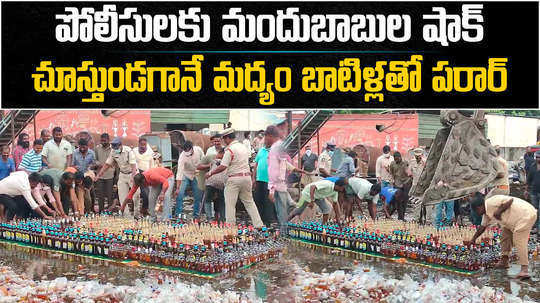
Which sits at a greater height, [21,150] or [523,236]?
[21,150]

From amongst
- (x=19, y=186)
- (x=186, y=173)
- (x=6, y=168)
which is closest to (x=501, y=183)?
(x=186, y=173)

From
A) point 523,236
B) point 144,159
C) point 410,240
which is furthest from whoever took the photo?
point 144,159

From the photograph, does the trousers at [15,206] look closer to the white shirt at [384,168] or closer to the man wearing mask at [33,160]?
the man wearing mask at [33,160]

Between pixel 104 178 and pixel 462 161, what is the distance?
25.4 feet

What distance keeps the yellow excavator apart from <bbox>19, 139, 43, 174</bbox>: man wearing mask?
763 cm

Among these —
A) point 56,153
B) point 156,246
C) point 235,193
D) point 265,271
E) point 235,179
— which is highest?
point 56,153

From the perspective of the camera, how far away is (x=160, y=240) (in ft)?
28.6

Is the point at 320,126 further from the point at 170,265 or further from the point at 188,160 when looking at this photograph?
the point at 170,265

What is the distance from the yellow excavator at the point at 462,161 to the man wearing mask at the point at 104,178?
282 inches

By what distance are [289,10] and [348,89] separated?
153 centimetres

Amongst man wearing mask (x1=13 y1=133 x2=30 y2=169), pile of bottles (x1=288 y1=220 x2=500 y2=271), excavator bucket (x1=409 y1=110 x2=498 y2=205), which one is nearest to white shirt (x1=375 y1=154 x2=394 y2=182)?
pile of bottles (x1=288 y1=220 x2=500 y2=271)

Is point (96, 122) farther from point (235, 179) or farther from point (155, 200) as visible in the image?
point (235, 179)

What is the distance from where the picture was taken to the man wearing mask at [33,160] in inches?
455

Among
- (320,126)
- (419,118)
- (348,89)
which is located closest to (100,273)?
(348,89)
